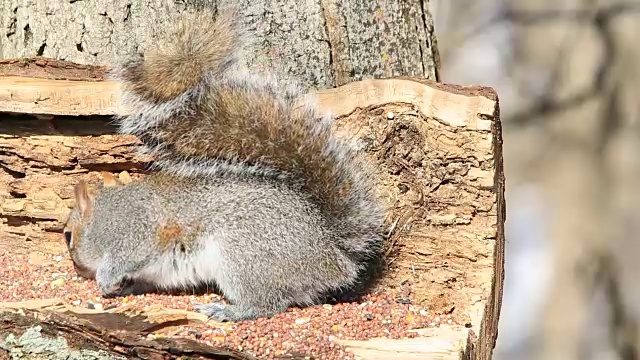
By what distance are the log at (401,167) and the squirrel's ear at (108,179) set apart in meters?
0.01

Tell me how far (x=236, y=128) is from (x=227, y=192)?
124mm

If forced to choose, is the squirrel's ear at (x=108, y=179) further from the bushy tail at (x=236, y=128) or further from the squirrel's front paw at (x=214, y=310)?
the squirrel's front paw at (x=214, y=310)

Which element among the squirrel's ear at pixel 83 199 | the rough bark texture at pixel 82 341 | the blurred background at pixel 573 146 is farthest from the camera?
the blurred background at pixel 573 146

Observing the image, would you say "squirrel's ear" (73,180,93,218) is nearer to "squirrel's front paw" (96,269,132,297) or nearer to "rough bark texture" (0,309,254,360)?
"squirrel's front paw" (96,269,132,297)

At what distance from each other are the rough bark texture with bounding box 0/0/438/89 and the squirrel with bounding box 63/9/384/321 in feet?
0.43

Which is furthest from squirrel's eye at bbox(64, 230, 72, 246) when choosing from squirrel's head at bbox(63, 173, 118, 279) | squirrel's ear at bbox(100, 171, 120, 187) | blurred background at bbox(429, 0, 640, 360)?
blurred background at bbox(429, 0, 640, 360)

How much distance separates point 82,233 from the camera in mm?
1860

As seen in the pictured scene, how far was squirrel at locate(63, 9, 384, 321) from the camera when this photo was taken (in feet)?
5.57

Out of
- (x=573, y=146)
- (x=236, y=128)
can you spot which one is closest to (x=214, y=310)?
(x=236, y=128)

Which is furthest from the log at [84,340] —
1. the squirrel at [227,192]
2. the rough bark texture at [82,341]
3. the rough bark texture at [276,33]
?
the rough bark texture at [276,33]

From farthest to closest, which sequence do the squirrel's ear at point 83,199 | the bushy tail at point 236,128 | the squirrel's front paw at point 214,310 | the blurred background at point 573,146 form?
the blurred background at point 573,146
the squirrel's ear at point 83,199
the bushy tail at point 236,128
the squirrel's front paw at point 214,310

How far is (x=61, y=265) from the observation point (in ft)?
6.43

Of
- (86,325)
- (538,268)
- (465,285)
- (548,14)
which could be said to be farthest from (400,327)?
(538,268)

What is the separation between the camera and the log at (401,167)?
1.72 metres
